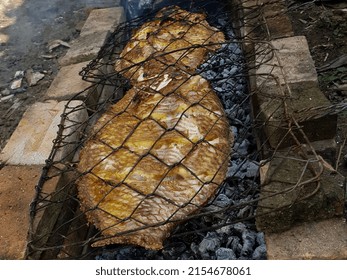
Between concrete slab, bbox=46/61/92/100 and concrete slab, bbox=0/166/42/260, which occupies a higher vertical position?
concrete slab, bbox=46/61/92/100

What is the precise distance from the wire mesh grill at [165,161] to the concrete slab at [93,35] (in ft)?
2.28

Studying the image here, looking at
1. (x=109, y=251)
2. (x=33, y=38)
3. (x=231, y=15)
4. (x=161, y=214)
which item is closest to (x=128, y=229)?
(x=161, y=214)

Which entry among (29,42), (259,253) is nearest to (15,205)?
(259,253)

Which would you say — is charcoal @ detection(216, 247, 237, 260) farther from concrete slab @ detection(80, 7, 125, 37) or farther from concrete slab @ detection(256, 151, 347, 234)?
concrete slab @ detection(80, 7, 125, 37)

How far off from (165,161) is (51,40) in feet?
11.7

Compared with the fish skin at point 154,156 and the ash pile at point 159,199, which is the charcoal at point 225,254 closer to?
the ash pile at point 159,199

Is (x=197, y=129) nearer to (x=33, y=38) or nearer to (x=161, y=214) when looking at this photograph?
(x=161, y=214)

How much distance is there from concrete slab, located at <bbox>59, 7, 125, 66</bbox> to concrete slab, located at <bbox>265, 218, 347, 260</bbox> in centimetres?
250

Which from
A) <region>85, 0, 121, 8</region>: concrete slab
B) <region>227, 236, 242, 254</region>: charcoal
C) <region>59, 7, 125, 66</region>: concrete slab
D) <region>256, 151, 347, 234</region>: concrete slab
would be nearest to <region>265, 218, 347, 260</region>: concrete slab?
<region>256, 151, 347, 234</region>: concrete slab

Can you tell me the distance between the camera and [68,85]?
3.43 meters

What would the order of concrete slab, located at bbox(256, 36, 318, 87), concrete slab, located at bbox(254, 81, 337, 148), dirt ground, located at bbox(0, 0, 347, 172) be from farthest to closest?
dirt ground, located at bbox(0, 0, 347, 172) < concrete slab, located at bbox(256, 36, 318, 87) < concrete slab, located at bbox(254, 81, 337, 148)

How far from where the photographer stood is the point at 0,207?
245cm

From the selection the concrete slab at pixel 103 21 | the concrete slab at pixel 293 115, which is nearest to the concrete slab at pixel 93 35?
the concrete slab at pixel 103 21

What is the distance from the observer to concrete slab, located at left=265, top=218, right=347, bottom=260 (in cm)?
190
